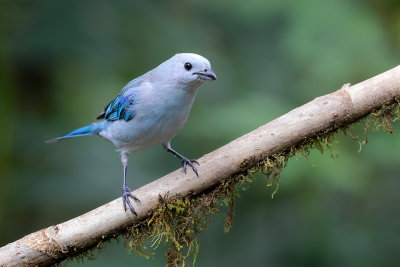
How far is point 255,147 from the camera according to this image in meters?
3.18

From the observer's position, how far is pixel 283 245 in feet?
16.3

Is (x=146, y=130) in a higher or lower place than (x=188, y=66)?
lower

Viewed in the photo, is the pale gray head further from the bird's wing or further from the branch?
the branch

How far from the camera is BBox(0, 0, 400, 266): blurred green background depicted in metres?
4.51

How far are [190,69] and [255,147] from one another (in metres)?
0.84

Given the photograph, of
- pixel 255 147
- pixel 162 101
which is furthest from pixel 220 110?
pixel 255 147

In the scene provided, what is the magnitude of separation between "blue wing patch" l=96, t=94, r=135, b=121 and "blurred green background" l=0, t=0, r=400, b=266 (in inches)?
24.4

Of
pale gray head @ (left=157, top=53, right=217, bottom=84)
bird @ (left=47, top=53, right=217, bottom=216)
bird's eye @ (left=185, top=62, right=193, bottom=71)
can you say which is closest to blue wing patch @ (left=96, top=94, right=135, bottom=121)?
bird @ (left=47, top=53, right=217, bottom=216)

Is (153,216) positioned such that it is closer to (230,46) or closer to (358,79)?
(358,79)

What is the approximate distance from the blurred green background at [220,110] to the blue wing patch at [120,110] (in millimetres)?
621

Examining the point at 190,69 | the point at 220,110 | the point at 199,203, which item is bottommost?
the point at 199,203

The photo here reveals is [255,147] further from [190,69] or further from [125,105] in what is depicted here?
[125,105]

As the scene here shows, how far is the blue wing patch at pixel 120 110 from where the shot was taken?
4039 millimetres

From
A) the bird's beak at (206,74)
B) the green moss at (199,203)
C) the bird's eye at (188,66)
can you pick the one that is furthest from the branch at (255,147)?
the bird's eye at (188,66)
